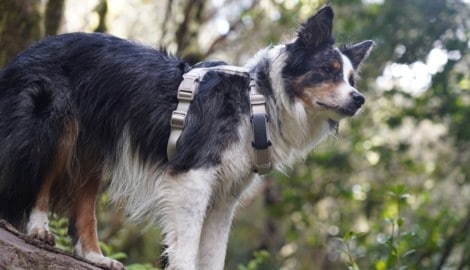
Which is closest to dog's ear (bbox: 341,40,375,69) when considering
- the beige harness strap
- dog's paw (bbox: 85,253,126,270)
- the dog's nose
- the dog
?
the dog

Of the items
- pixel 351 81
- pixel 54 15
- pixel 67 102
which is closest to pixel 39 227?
pixel 67 102

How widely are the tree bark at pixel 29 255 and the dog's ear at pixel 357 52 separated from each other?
7.92 ft

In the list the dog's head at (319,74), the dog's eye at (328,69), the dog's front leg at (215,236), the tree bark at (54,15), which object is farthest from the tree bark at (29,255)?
the tree bark at (54,15)

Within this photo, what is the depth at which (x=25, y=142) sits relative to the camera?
423 centimetres

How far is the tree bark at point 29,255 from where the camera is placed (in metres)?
3.37

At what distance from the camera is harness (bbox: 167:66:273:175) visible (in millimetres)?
4289

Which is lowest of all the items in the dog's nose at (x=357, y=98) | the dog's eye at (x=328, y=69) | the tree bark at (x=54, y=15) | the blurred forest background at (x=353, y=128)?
the blurred forest background at (x=353, y=128)

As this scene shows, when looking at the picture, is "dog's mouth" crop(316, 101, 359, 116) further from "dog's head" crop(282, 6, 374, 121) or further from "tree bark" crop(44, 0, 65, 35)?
"tree bark" crop(44, 0, 65, 35)

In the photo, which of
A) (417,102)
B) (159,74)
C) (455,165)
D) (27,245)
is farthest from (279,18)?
(27,245)

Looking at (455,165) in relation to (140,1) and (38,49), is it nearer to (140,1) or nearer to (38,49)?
(140,1)

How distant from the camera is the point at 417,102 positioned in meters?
9.43

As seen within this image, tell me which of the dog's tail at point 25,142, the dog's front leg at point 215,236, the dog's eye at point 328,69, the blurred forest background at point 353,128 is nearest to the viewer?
the dog's tail at point 25,142

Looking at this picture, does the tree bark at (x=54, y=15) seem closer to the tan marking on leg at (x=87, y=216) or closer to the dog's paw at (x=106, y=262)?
the tan marking on leg at (x=87, y=216)

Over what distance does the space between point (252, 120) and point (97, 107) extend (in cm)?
110
